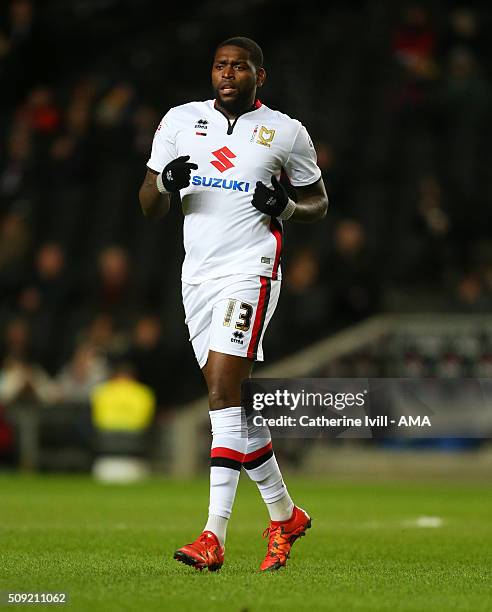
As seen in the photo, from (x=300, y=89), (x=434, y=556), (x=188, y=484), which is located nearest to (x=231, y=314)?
(x=434, y=556)

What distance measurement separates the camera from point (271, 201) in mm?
6648

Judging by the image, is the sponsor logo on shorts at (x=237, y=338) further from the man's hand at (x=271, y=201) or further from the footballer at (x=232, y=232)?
the man's hand at (x=271, y=201)

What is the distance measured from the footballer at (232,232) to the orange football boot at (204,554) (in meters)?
0.03

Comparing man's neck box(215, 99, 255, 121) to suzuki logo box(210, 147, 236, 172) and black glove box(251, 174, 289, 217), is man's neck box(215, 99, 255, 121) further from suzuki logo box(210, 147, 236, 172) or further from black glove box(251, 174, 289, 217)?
black glove box(251, 174, 289, 217)

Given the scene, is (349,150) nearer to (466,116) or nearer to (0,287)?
(466,116)

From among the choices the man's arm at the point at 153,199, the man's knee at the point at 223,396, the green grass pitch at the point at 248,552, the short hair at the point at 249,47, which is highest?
the short hair at the point at 249,47

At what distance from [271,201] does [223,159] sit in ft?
1.06

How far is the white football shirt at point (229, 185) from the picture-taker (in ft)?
22.2

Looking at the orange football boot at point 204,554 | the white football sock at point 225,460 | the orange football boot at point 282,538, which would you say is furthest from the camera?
the orange football boot at point 282,538

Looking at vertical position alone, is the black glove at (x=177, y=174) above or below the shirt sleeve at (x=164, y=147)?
below

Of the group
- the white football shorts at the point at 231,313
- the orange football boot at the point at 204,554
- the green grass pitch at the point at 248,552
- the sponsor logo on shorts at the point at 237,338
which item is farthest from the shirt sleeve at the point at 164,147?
the green grass pitch at the point at 248,552

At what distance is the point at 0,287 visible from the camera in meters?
17.8

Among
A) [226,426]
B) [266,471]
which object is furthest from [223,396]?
[266,471]

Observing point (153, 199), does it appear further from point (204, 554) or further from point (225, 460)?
point (204, 554)
